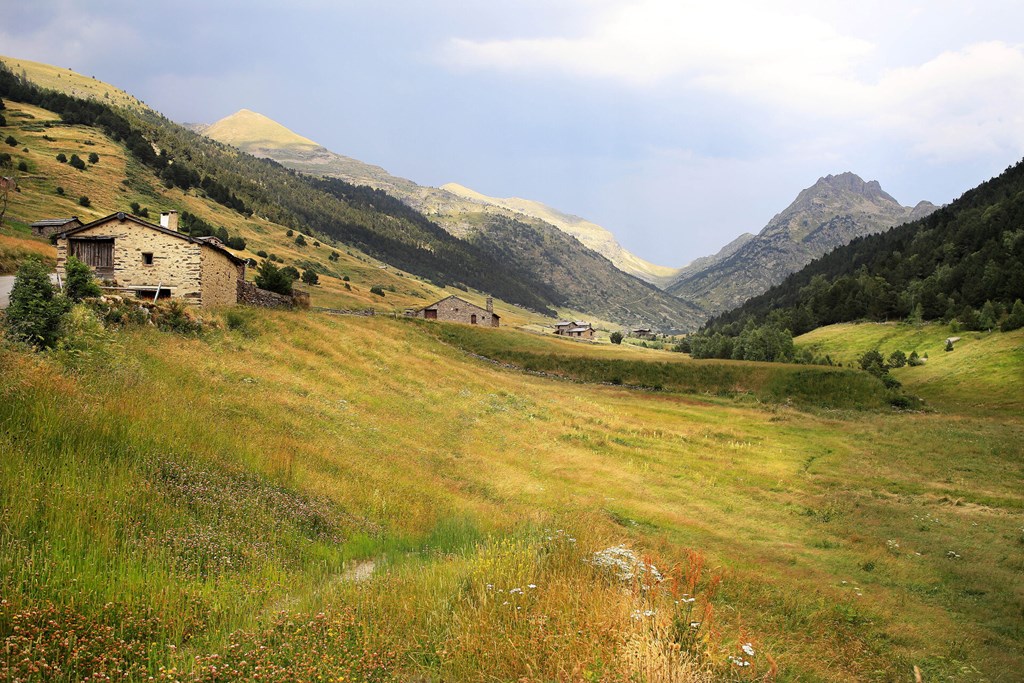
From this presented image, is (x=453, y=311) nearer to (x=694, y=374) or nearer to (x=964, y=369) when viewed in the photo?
(x=694, y=374)

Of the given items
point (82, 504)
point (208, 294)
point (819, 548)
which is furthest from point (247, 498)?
point (208, 294)

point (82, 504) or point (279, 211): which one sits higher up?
point (279, 211)

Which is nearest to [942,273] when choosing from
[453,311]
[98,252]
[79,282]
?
[453,311]

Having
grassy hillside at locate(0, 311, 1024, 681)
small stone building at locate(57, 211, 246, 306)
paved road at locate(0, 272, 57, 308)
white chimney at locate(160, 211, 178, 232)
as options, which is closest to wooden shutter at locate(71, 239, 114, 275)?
small stone building at locate(57, 211, 246, 306)

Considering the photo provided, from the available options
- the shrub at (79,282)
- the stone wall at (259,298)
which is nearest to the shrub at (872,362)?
the stone wall at (259,298)

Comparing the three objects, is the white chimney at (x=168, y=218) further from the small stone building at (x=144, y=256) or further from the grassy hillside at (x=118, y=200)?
the grassy hillside at (x=118, y=200)

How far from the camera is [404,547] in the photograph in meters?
11.0

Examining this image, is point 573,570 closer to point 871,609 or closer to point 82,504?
point 82,504

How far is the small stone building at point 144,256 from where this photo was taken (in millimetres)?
38781

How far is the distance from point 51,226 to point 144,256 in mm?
23813

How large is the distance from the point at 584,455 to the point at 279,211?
180770 mm

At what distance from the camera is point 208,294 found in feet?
134

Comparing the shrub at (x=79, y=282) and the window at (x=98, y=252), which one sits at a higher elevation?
the window at (x=98, y=252)

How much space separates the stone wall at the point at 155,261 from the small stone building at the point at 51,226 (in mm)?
14904
